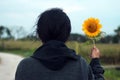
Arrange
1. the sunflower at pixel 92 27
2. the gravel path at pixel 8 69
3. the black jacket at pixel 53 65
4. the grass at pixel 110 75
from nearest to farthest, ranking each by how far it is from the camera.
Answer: the black jacket at pixel 53 65
the sunflower at pixel 92 27
the grass at pixel 110 75
the gravel path at pixel 8 69

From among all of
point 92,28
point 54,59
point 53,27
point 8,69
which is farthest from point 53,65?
point 8,69

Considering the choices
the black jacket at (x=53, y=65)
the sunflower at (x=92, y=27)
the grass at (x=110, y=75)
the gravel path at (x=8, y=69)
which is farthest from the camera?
the gravel path at (x=8, y=69)

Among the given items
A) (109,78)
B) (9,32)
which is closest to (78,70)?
(109,78)

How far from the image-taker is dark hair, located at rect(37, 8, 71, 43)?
393cm

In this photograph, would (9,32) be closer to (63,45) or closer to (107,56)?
(107,56)

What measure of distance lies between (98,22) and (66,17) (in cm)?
77

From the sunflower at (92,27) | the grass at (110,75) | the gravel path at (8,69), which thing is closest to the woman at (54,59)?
the sunflower at (92,27)

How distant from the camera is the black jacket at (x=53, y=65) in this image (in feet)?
12.7

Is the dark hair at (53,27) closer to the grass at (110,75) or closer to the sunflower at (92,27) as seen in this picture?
the sunflower at (92,27)

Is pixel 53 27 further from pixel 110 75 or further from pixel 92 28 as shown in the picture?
pixel 110 75

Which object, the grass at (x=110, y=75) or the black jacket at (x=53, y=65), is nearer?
the black jacket at (x=53, y=65)

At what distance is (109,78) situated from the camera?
18.0 m

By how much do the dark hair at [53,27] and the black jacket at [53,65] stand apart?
61 mm

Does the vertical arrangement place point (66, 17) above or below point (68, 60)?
above
